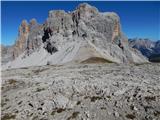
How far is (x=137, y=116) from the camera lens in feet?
97.1

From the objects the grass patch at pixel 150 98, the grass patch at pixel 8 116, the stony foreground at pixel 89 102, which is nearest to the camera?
the stony foreground at pixel 89 102

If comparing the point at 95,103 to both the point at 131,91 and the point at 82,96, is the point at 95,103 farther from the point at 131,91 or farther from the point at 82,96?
the point at 131,91

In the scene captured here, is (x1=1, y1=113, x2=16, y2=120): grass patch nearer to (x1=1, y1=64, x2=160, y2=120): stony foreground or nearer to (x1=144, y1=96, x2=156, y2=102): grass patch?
(x1=1, y1=64, x2=160, y2=120): stony foreground

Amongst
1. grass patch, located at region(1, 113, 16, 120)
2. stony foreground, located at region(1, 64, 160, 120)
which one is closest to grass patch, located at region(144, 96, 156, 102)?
stony foreground, located at region(1, 64, 160, 120)

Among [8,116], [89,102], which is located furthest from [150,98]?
[8,116]

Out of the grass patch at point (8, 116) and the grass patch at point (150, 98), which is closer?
the grass patch at point (150, 98)

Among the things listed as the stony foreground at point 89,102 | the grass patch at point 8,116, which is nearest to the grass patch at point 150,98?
the stony foreground at point 89,102

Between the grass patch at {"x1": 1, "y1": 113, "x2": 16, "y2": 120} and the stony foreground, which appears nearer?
the stony foreground

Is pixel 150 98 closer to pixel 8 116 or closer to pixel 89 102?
pixel 89 102

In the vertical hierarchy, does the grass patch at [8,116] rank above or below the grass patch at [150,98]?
below

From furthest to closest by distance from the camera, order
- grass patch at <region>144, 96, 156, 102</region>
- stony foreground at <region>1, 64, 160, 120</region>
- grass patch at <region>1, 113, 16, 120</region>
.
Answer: grass patch at <region>1, 113, 16, 120</region> → grass patch at <region>144, 96, 156, 102</region> → stony foreground at <region>1, 64, 160, 120</region>

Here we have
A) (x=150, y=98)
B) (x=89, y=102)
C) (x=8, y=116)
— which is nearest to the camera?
(x=150, y=98)

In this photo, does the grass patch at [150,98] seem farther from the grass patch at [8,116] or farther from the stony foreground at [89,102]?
the grass patch at [8,116]

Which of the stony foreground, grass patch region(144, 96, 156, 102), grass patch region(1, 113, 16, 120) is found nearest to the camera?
the stony foreground
